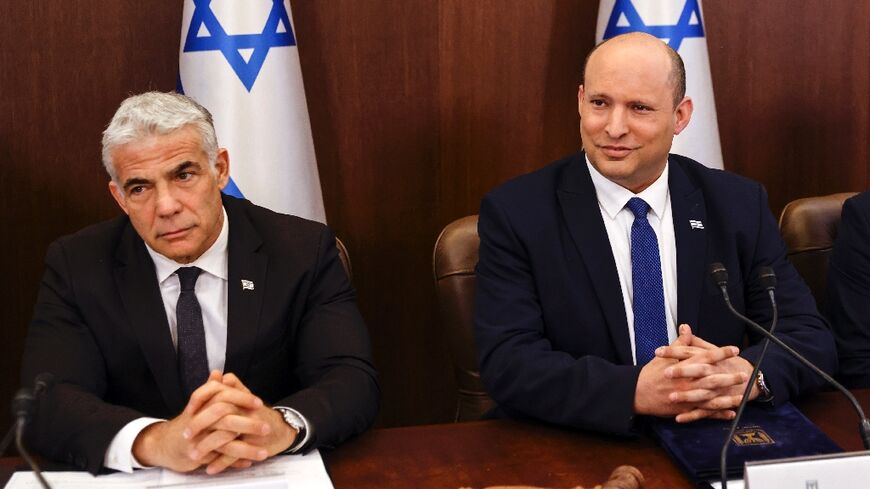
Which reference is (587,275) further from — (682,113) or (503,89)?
(503,89)

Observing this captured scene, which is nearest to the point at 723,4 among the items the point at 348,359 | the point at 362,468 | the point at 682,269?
the point at 682,269

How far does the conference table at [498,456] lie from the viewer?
1961mm

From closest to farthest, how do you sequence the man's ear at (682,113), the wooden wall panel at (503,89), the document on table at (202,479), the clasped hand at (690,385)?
the document on table at (202,479), the clasped hand at (690,385), the man's ear at (682,113), the wooden wall panel at (503,89)

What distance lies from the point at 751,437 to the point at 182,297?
1.25 metres

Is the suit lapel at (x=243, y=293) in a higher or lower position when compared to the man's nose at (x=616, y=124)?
lower

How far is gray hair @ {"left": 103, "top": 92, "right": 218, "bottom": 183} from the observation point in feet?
7.87

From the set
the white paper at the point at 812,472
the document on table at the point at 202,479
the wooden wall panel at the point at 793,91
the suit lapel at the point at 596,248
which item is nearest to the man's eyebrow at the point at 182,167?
the document on table at the point at 202,479

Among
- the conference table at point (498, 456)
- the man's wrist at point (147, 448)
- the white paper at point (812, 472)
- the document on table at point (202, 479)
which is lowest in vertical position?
the conference table at point (498, 456)

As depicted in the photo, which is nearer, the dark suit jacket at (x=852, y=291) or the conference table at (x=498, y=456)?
the conference table at (x=498, y=456)

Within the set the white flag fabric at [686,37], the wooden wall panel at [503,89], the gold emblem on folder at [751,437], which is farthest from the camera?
the wooden wall panel at [503,89]

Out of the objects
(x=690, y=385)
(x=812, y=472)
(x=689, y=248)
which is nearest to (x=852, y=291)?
(x=689, y=248)

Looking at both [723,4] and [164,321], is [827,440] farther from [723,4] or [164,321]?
[723,4]

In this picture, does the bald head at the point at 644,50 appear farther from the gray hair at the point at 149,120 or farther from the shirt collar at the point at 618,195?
the gray hair at the point at 149,120

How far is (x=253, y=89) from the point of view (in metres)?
3.20
